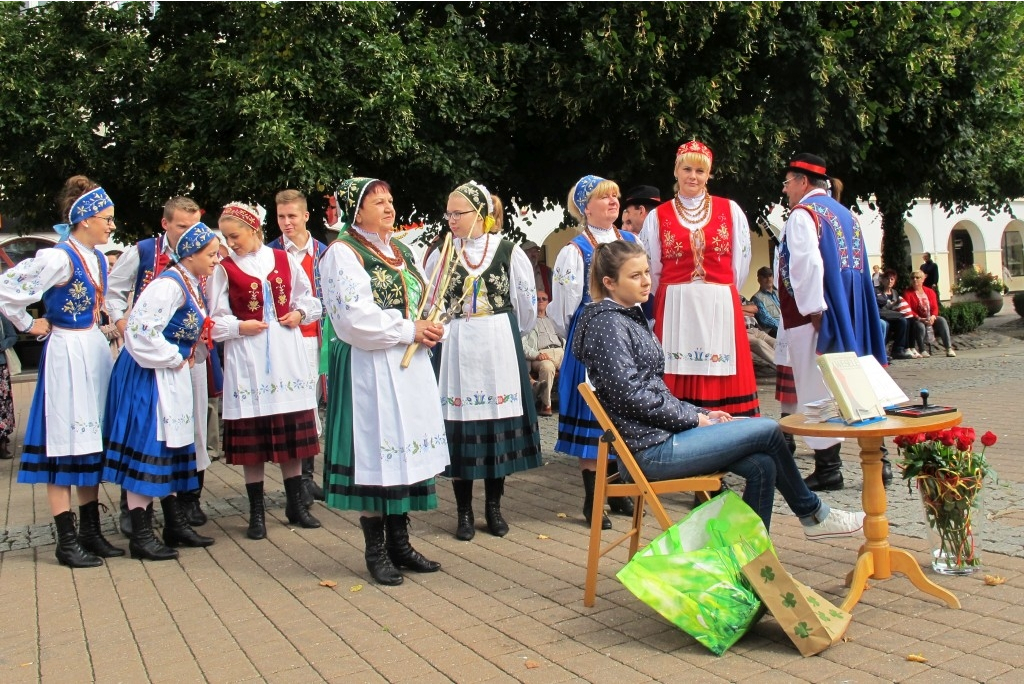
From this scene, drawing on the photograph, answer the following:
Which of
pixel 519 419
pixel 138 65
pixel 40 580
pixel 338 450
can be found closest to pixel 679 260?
pixel 519 419

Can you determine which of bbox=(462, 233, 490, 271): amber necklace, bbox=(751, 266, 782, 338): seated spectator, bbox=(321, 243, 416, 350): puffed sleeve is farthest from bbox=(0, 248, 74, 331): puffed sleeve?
bbox=(751, 266, 782, 338): seated spectator

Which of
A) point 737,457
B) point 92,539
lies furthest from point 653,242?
point 92,539

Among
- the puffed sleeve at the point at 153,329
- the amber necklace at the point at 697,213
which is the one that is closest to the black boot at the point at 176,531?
the puffed sleeve at the point at 153,329

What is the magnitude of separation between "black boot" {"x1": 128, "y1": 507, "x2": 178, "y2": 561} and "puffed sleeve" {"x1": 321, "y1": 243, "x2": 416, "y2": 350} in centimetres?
193

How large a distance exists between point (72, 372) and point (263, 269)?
1.33 meters

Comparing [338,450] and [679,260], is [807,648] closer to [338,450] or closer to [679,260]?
[338,450]

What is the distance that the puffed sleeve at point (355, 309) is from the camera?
522 centimetres

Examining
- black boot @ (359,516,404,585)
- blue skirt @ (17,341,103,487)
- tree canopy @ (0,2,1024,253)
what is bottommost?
black boot @ (359,516,404,585)

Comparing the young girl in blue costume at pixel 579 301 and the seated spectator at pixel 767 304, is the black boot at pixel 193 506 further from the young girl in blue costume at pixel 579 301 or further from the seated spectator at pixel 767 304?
the seated spectator at pixel 767 304

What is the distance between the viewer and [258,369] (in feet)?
21.8

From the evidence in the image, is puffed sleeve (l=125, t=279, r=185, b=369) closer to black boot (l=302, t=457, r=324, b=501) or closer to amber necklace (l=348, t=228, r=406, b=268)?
amber necklace (l=348, t=228, r=406, b=268)

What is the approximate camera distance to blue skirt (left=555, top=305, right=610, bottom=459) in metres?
6.47

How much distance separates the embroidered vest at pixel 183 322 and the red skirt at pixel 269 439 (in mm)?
627

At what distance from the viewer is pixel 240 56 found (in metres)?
11.0
